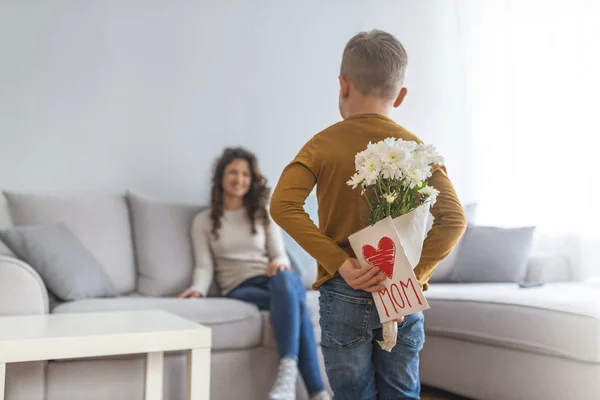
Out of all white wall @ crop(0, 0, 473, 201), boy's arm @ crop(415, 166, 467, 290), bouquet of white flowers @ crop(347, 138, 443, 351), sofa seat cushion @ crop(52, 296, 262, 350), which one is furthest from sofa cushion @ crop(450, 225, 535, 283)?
bouquet of white flowers @ crop(347, 138, 443, 351)

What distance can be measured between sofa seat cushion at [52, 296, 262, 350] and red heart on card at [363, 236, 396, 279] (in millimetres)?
1250

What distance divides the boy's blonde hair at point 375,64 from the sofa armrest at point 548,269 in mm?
2104

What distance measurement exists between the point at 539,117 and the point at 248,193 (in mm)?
1671

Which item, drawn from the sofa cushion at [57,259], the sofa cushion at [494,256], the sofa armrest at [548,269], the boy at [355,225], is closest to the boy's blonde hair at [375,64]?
the boy at [355,225]

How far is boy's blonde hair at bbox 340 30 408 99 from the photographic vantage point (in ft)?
4.35

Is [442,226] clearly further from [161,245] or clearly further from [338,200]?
[161,245]

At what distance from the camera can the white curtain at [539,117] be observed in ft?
10.5

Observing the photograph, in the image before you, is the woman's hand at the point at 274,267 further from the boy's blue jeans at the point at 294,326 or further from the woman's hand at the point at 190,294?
the woman's hand at the point at 190,294

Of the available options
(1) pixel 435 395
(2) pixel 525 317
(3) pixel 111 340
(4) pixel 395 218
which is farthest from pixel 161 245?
(4) pixel 395 218

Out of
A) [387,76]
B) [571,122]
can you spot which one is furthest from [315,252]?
[571,122]

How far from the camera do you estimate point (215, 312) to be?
237cm

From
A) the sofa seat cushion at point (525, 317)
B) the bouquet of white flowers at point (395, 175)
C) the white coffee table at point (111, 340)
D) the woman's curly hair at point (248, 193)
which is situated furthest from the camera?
the woman's curly hair at point (248, 193)

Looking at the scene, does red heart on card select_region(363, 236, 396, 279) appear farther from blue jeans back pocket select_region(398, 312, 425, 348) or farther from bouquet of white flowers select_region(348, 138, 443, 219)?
blue jeans back pocket select_region(398, 312, 425, 348)

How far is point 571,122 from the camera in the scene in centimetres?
328
